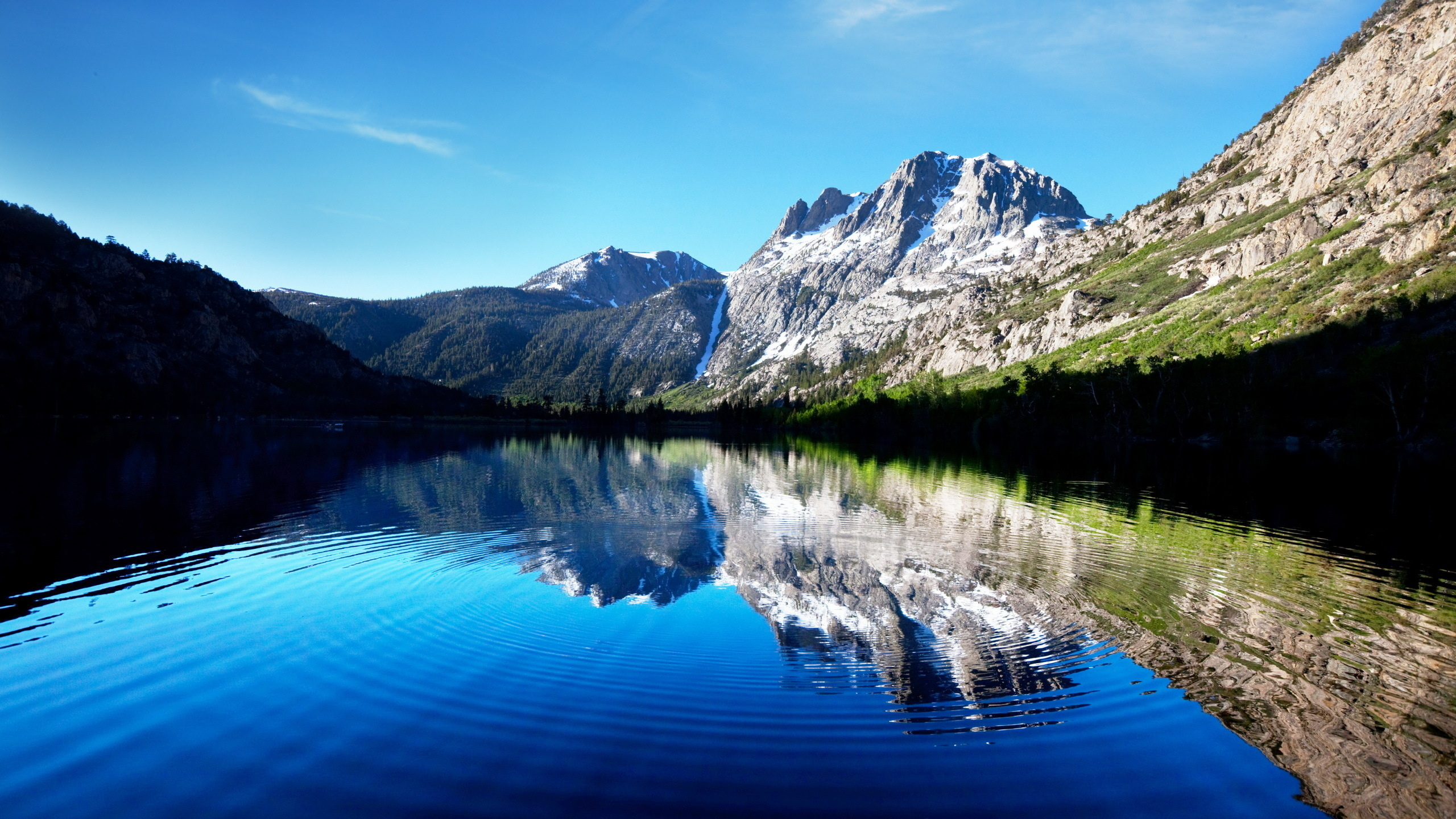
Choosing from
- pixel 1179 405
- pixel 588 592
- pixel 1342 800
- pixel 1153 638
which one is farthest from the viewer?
pixel 1179 405

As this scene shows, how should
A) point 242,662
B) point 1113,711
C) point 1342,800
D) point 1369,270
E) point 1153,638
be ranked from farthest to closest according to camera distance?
point 1369,270
point 1153,638
point 242,662
point 1113,711
point 1342,800

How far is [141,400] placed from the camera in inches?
7534

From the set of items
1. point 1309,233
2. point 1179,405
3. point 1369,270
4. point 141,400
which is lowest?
point 141,400

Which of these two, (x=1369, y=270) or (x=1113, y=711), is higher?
(x=1369, y=270)

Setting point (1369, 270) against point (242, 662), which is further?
point (1369, 270)

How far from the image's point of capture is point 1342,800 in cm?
1042

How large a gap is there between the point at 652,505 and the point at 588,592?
21.1m

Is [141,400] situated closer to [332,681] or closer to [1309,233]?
[332,681]

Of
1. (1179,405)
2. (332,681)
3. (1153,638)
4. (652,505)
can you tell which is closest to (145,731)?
(332,681)

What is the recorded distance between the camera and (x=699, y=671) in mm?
15375

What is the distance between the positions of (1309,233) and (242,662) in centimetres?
25822

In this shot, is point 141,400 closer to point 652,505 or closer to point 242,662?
point 652,505

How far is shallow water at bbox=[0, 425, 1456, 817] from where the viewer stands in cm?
1040

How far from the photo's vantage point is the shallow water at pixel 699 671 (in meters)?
10.4
